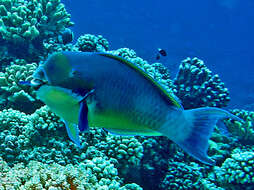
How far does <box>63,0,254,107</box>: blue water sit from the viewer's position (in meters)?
48.0

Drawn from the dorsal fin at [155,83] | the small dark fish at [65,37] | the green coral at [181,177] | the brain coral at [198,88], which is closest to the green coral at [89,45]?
the small dark fish at [65,37]

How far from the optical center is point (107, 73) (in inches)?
54.1

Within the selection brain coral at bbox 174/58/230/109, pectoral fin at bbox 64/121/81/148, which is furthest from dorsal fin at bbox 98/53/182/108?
brain coral at bbox 174/58/230/109

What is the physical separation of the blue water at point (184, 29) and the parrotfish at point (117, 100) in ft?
111

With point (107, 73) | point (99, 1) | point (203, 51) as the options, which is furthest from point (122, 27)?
point (107, 73)

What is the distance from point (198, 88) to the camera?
6.68m

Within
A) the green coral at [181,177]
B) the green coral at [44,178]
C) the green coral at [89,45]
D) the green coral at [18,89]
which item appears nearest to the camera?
the green coral at [44,178]

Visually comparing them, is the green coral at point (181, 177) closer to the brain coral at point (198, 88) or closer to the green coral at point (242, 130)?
the brain coral at point (198, 88)

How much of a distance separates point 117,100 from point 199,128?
496 mm

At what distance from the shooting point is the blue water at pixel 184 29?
4803 centimetres

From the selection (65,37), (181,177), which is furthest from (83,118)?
(65,37)

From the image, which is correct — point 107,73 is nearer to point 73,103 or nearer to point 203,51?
point 73,103

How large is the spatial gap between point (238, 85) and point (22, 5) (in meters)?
39.6

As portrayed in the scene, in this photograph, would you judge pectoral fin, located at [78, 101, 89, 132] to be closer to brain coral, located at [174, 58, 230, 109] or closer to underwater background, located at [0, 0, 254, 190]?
underwater background, located at [0, 0, 254, 190]
